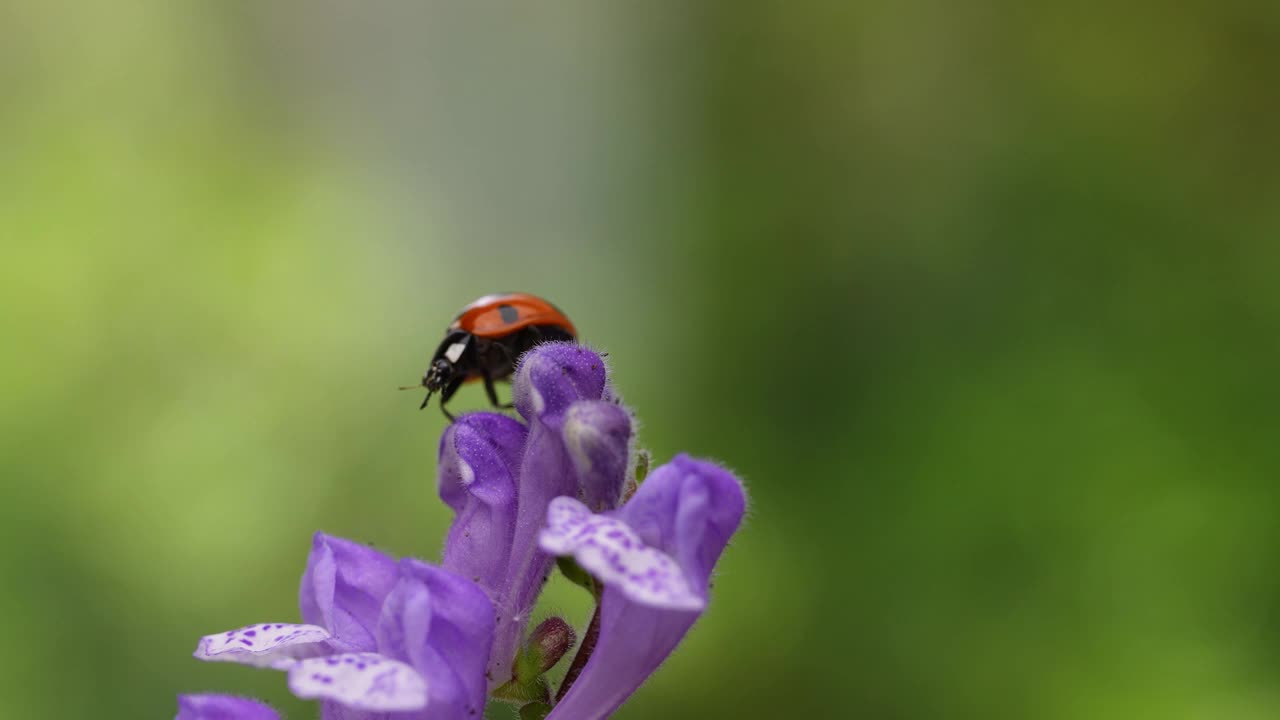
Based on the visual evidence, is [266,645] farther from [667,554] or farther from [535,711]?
[667,554]

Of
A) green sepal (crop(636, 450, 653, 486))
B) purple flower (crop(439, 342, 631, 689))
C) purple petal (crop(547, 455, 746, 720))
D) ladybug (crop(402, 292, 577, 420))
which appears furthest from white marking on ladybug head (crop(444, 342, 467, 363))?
purple petal (crop(547, 455, 746, 720))

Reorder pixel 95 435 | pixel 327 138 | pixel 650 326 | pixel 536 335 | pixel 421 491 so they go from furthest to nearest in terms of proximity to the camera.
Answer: pixel 650 326 < pixel 327 138 < pixel 421 491 < pixel 95 435 < pixel 536 335

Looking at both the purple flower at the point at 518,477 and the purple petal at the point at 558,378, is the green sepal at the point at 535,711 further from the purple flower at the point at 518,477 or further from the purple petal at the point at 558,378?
the purple petal at the point at 558,378

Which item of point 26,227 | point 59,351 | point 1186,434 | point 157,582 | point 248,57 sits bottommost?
point 157,582

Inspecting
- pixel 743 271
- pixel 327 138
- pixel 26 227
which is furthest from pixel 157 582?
pixel 743 271

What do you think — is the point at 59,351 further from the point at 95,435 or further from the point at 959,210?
the point at 959,210

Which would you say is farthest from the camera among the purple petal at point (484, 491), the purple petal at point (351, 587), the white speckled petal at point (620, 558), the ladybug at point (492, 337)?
the ladybug at point (492, 337)

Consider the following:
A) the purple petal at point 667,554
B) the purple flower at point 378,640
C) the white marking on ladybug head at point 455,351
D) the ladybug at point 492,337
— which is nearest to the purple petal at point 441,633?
the purple flower at point 378,640

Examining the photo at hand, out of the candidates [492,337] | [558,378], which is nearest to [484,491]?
[558,378]
